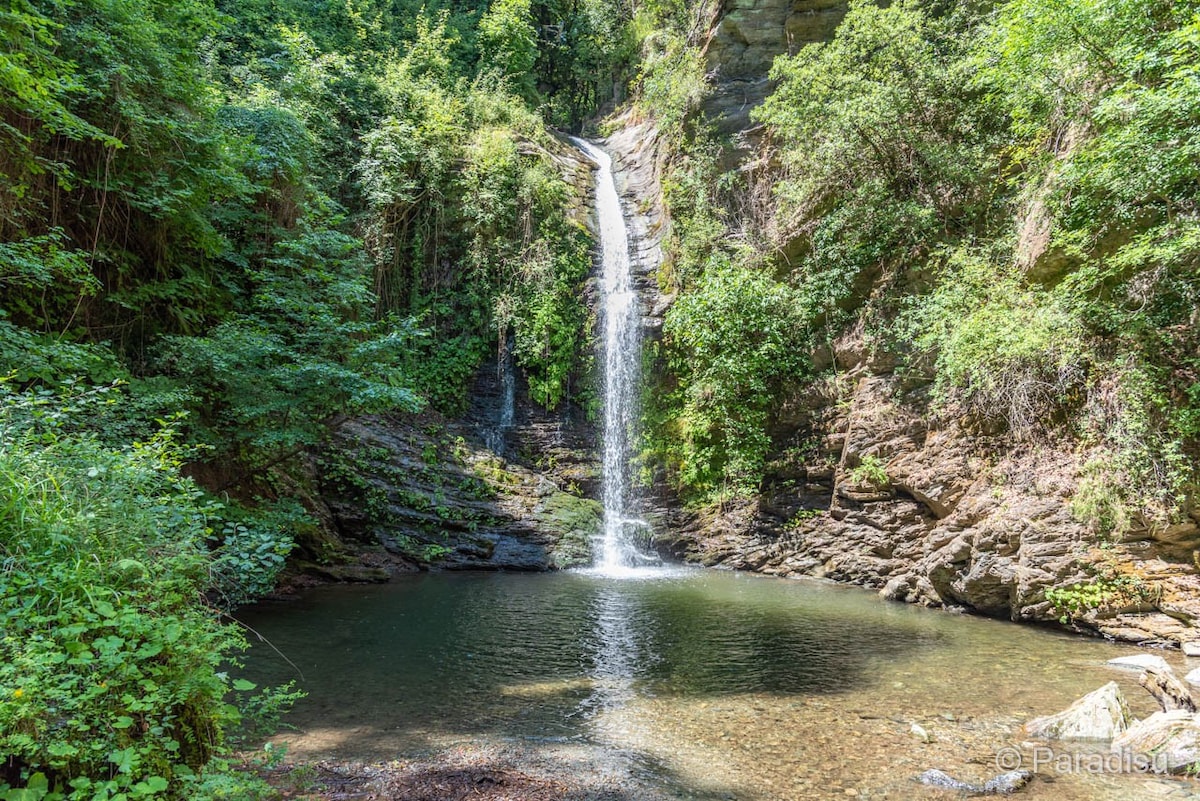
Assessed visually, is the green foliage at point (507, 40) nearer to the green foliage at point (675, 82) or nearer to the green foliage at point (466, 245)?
the green foliage at point (466, 245)

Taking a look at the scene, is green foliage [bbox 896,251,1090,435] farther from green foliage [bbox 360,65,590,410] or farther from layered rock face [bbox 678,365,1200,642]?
green foliage [bbox 360,65,590,410]

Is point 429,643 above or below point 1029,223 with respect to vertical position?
below

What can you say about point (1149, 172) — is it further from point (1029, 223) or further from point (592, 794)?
point (592, 794)

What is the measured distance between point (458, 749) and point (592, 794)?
3.60 ft

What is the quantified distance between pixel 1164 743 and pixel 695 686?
3472 mm

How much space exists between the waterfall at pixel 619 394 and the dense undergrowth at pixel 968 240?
0.82 m

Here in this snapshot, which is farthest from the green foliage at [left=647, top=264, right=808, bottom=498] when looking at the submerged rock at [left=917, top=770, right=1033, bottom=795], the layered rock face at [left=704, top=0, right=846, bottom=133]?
the submerged rock at [left=917, top=770, right=1033, bottom=795]

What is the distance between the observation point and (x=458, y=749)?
412cm

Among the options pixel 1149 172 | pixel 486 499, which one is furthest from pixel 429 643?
pixel 1149 172

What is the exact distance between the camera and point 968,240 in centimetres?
1020

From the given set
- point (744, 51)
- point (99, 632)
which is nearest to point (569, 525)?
point (99, 632)

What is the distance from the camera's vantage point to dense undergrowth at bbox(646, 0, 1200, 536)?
7078 mm

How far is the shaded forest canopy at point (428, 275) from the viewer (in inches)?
110

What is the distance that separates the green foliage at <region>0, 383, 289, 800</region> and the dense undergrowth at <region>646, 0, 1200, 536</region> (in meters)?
9.25
